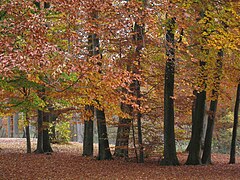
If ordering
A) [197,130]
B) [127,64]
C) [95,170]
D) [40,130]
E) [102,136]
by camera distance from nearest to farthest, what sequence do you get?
[95,170] → [127,64] → [197,130] → [102,136] → [40,130]

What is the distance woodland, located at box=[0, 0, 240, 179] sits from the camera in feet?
32.8

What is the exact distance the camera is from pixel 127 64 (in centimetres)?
1659

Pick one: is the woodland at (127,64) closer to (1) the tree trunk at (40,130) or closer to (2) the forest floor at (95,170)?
(1) the tree trunk at (40,130)

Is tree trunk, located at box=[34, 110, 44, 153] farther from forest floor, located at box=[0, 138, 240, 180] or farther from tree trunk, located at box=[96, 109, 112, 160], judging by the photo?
tree trunk, located at box=[96, 109, 112, 160]

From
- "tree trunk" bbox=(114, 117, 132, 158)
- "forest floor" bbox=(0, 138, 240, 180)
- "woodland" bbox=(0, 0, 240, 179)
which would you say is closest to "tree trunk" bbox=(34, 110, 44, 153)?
"woodland" bbox=(0, 0, 240, 179)

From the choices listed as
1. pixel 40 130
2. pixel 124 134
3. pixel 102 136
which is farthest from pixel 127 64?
pixel 40 130

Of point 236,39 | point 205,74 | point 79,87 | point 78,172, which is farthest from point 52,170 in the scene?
point 236,39

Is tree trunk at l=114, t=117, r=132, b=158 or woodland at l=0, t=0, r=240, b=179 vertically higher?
woodland at l=0, t=0, r=240, b=179

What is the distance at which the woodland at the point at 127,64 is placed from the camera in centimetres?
1000

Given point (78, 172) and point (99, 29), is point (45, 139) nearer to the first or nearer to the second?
point (78, 172)

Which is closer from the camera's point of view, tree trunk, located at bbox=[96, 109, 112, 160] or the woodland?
the woodland

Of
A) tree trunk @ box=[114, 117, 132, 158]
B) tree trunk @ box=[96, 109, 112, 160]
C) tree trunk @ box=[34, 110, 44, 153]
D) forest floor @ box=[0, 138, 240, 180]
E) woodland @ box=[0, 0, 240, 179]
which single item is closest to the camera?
woodland @ box=[0, 0, 240, 179]

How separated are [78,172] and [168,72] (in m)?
5.73

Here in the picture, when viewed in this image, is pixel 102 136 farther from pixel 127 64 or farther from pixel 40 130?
pixel 127 64
